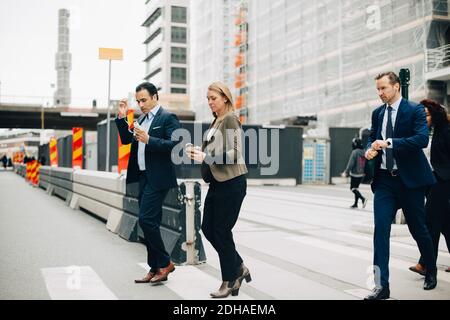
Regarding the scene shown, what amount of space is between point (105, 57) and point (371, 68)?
23742mm

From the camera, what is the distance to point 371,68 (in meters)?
32.3

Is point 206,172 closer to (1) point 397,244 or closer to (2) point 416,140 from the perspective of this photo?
(2) point 416,140

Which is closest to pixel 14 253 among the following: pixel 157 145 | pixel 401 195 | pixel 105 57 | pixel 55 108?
pixel 157 145

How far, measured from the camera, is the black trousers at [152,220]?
5.16m

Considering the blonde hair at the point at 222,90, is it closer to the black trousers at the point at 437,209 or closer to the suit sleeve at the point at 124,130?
the suit sleeve at the point at 124,130

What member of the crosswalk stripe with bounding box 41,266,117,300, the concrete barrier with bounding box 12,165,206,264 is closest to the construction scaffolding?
the concrete barrier with bounding box 12,165,206,264

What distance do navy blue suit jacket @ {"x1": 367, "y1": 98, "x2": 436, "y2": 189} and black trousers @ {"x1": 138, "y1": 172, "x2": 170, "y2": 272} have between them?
2.04 metres

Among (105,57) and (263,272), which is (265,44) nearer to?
(105,57)

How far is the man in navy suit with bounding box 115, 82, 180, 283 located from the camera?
203 inches

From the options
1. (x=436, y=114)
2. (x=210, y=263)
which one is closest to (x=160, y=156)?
(x=210, y=263)

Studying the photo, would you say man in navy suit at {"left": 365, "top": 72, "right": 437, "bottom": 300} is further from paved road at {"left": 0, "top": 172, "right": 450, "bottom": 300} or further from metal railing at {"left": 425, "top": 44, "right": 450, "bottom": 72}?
metal railing at {"left": 425, "top": 44, "right": 450, "bottom": 72}

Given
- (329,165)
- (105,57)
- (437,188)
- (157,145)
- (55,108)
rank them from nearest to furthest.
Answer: (157,145), (437,188), (105,57), (329,165), (55,108)

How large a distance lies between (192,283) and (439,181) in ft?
8.69

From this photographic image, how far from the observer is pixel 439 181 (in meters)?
5.57
